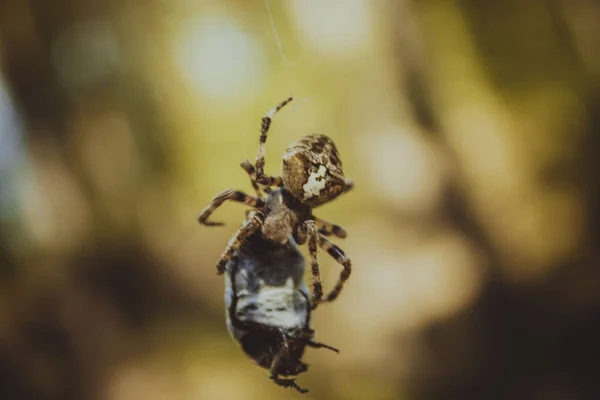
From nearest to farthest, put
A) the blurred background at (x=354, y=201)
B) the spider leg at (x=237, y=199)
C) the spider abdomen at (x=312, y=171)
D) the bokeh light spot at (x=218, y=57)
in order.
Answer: the spider abdomen at (x=312, y=171) → the spider leg at (x=237, y=199) → the bokeh light spot at (x=218, y=57) → the blurred background at (x=354, y=201)

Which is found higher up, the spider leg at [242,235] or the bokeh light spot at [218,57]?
the bokeh light spot at [218,57]

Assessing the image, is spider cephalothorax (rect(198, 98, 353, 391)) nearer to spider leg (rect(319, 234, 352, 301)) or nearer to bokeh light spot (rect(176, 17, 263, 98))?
spider leg (rect(319, 234, 352, 301))

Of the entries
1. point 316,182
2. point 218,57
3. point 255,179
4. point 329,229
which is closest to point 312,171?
point 316,182

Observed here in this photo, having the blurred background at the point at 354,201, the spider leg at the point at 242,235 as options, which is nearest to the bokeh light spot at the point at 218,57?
the blurred background at the point at 354,201

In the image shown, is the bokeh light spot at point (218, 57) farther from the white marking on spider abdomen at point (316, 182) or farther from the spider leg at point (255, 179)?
the white marking on spider abdomen at point (316, 182)

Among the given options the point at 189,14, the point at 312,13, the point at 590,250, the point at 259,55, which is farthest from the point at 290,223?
the point at 590,250

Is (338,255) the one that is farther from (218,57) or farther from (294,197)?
(218,57)

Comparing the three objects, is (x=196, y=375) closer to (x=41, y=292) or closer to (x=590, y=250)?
(x=41, y=292)
